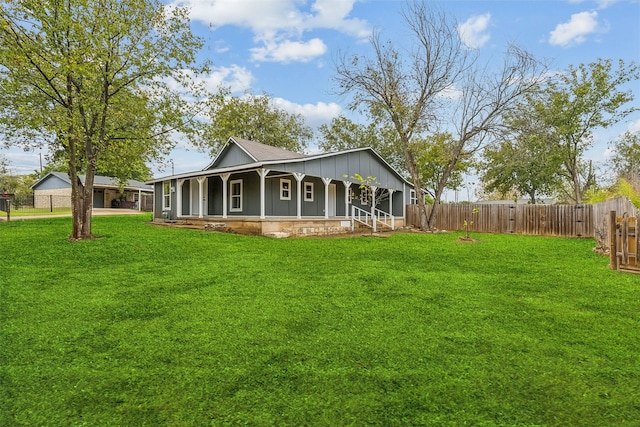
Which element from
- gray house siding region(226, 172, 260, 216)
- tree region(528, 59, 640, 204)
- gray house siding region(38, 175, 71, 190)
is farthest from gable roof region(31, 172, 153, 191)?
tree region(528, 59, 640, 204)

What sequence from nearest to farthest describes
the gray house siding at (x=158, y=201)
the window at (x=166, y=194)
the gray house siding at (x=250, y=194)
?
the gray house siding at (x=250, y=194) → the window at (x=166, y=194) → the gray house siding at (x=158, y=201)

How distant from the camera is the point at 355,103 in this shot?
16.8 metres

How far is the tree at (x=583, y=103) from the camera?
1708cm

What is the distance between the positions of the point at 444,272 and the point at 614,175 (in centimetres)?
2957

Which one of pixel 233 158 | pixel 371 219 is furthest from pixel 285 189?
pixel 371 219

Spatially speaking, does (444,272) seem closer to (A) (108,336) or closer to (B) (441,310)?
(B) (441,310)

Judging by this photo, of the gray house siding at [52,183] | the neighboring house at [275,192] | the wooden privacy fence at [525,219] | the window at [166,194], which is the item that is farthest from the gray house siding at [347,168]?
the gray house siding at [52,183]

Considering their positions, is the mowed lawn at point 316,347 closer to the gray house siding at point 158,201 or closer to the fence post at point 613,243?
the fence post at point 613,243

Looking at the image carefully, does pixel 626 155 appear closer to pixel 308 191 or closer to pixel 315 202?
pixel 315 202

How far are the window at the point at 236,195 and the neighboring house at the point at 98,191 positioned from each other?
2030 cm

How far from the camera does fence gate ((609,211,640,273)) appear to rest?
20.5 ft

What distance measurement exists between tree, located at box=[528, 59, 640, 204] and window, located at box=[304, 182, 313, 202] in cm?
1257

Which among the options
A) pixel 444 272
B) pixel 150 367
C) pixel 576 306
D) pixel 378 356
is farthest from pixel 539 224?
pixel 150 367

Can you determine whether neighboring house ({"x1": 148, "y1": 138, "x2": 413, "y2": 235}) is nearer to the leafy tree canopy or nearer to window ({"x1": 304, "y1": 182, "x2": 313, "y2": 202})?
window ({"x1": 304, "y1": 182, "x2": 313, "y2": 202})
